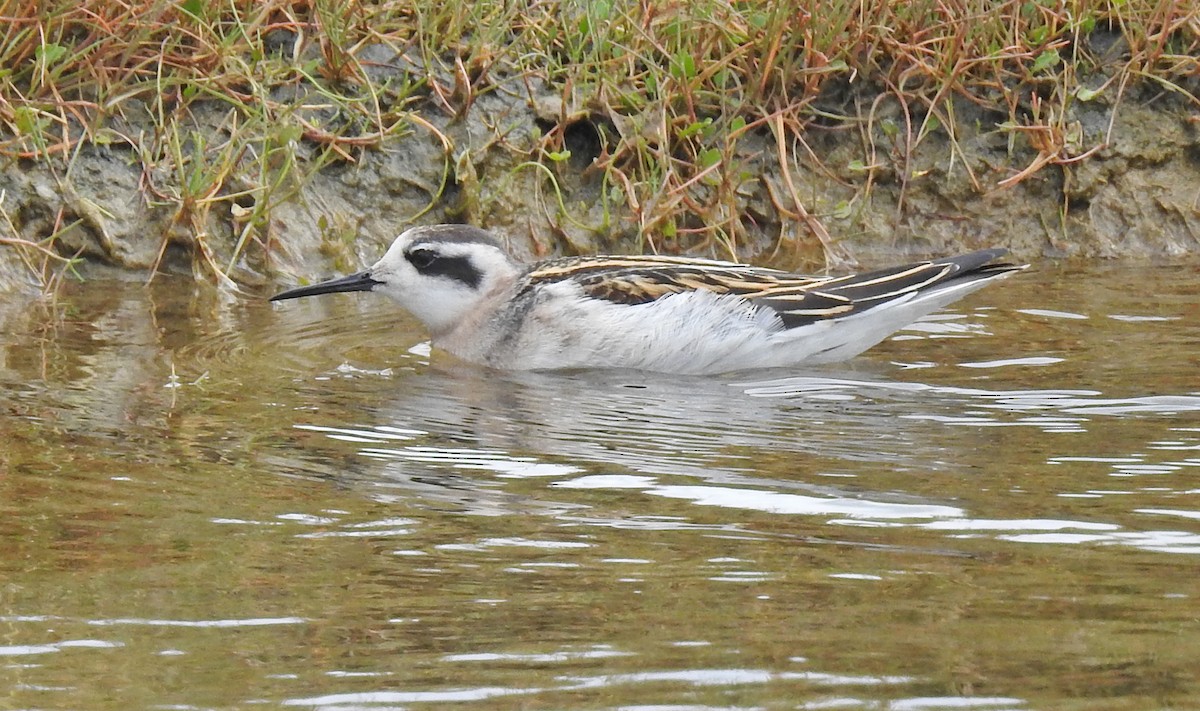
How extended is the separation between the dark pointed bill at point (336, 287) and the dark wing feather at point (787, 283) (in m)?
0.74

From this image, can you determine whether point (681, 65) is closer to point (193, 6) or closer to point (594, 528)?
point (193, 6)

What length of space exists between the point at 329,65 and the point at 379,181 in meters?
0.58

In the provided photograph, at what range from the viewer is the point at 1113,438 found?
5434 millimetres

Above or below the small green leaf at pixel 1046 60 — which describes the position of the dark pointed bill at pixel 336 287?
below

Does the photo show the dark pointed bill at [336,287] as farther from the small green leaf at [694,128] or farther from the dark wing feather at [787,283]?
the small green leaf at [694,128]

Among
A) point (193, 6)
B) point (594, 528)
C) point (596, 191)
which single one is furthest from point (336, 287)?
point (594, 528)

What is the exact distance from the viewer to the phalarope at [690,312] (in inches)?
279

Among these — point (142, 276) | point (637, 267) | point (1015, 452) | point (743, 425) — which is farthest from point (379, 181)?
point (1015, 452)

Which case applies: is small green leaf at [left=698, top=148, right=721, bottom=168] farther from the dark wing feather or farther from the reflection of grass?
the dark wing feather

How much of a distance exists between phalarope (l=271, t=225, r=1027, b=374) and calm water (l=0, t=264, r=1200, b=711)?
15 centimetres

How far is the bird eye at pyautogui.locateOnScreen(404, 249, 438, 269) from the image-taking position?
767 centimetres

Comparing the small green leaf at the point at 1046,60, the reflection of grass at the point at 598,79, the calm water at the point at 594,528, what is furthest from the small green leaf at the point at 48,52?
the small green leaf at the point at 1046,60

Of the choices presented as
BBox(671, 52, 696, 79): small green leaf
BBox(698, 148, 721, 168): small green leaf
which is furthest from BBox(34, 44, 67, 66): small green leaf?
BBox(698, 148, 721, 168): small green leaf

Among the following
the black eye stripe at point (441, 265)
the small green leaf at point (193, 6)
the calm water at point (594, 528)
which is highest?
the small green leaf at point (193, 6)
